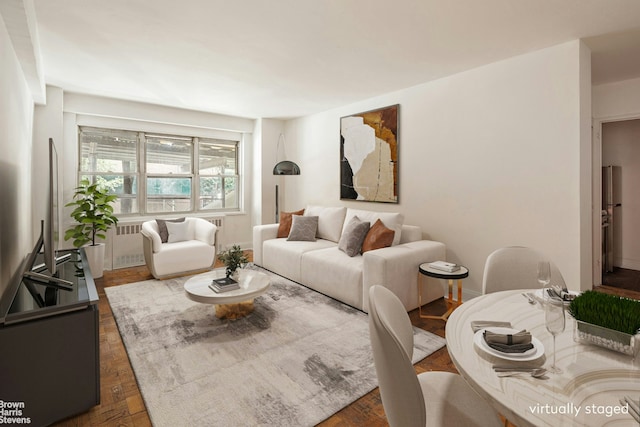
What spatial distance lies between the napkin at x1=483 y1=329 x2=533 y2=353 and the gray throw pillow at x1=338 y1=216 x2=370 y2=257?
267cm

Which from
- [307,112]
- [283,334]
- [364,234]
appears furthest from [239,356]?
[307,112]

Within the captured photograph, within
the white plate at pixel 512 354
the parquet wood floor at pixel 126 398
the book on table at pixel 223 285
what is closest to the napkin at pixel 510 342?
the white plate at pixel 512 354

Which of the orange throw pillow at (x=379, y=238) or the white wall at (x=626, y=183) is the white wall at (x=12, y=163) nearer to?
the orange throw pillow at (x=379, y=238)

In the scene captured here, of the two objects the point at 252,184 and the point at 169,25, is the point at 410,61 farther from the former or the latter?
the point at 252,184

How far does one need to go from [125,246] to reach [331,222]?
3227 mm

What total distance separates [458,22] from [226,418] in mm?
3154

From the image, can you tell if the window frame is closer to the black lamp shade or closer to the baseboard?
the black lamp shade

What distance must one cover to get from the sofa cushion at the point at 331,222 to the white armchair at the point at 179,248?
1.56 m

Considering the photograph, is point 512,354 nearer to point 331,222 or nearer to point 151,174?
point 331,222

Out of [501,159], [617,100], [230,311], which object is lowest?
[230,311]

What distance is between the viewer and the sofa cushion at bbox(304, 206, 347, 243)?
4660 mm

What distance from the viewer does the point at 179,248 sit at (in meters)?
4.39

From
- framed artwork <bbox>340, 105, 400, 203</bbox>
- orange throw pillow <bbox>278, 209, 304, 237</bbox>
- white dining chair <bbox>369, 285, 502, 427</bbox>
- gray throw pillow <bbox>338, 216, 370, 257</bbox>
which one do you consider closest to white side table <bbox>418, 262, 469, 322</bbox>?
gray throw pillow <bbox>338, 216, 370, 257</bbox>

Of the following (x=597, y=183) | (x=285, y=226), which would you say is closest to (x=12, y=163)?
(x=285, y=226)
